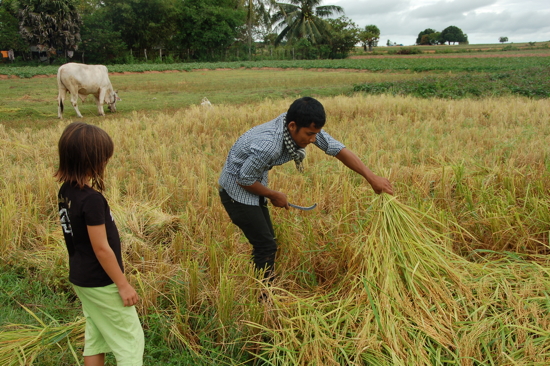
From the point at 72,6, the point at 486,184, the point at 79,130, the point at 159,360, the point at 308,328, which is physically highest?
the point at 72,6

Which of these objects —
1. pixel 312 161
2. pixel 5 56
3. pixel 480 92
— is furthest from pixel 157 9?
pixel 312 161

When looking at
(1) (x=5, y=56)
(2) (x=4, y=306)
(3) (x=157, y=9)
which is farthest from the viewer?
(3) (x=157, y=9)

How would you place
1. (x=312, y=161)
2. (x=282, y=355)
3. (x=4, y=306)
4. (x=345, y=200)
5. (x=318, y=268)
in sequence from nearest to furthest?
(x=282, y=355)
(x=4, y=306)
(x=318, y=268)
(x=345, y=200)
(x=312, y=161)

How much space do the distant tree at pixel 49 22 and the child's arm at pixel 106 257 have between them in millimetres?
34359

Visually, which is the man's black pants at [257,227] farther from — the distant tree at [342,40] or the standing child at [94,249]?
the distant tree at [342,40]

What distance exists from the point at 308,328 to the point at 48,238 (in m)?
2.39

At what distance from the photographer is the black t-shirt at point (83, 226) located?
1.69m

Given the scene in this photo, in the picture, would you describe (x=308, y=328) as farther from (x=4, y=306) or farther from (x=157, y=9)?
(x=157, y=9)

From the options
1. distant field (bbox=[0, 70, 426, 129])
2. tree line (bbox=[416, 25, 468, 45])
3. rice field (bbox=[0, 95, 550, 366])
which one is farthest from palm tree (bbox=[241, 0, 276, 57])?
tree line (bbox=[416, 25, 468, 45])

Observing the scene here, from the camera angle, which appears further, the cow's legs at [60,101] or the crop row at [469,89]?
the crop row at [469,89]

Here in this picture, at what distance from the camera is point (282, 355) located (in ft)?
6.88

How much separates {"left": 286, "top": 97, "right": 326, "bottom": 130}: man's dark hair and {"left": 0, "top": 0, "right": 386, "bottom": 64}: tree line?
3421 cm

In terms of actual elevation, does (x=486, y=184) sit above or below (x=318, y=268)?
above

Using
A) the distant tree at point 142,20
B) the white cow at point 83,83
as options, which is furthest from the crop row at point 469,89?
the distant tree at point 142,20
